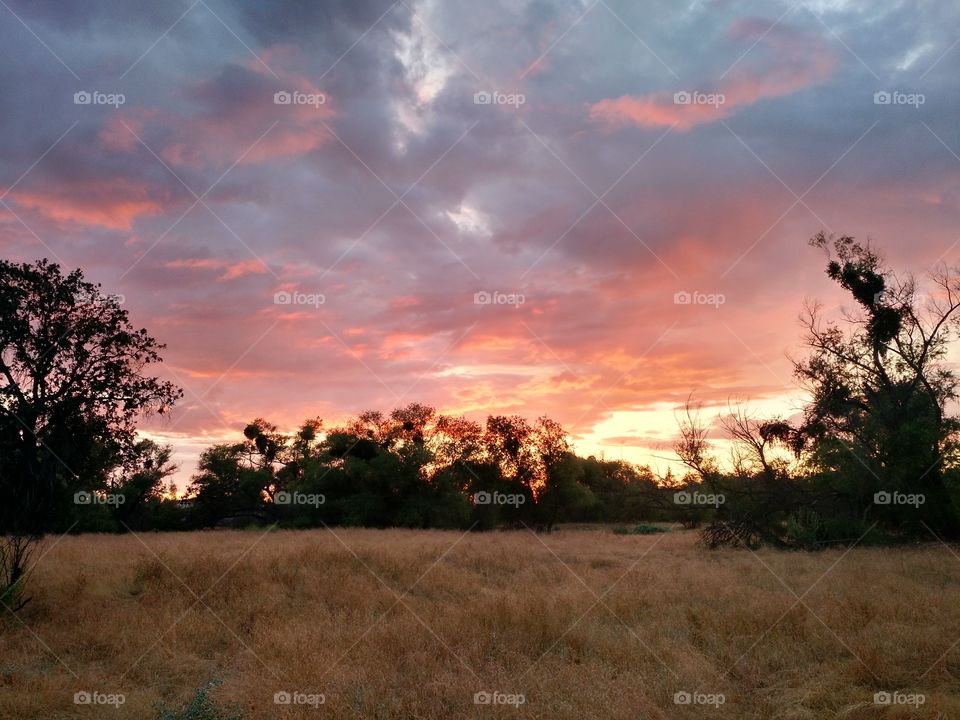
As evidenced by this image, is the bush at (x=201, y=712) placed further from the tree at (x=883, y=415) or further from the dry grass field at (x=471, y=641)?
the tree at (x=883, y=415)

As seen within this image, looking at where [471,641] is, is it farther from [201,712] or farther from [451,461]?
[451,461]

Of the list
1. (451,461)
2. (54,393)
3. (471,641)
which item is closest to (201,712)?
(471,641)

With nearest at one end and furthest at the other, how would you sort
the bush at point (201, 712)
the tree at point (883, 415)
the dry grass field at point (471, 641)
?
1. the bush at point (201, 712)
2. the dry grass field at point (471, 641)
3. the tree at point (883, 415)

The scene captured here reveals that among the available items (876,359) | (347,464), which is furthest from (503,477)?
(876,359)

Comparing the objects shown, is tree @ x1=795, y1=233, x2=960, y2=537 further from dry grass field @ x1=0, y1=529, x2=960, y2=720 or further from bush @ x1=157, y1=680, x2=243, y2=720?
bush @ x1=157, y1=680, x2=243, y2=720

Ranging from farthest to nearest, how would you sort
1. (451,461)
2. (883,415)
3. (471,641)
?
(451,461) → (883,415) → (471,641)

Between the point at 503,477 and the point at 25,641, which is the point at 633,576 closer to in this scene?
the point at 25,641

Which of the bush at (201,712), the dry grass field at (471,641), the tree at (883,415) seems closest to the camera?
the bush at (201,712)

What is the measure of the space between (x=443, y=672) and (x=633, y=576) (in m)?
9.06

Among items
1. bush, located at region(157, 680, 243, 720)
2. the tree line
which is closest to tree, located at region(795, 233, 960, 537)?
the tree line

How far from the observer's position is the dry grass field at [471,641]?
7566 millimetres

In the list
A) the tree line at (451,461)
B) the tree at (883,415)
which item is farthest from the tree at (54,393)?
the tree at (883,415)

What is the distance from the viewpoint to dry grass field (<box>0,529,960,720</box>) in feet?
24.8

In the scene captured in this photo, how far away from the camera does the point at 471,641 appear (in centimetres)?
983
